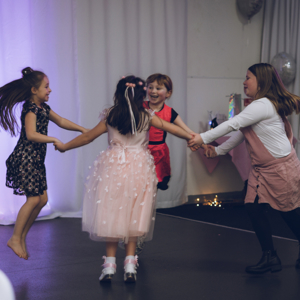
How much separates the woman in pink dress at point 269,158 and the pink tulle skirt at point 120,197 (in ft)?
1.94

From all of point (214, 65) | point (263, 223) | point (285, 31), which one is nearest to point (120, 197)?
point (263, 223)

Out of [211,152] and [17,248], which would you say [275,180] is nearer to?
[211,152]

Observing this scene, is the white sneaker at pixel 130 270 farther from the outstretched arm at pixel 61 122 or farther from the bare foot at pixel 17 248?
the outstretched arm at pixel 61 122

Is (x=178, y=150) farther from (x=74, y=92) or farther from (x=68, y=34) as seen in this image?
(x=68, y=34)

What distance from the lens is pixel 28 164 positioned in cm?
229

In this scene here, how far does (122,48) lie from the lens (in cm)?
387

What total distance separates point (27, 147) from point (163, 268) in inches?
43.2

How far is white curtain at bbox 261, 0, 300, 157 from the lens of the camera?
4.70m

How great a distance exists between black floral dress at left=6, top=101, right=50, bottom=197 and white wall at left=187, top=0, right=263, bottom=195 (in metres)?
2.43

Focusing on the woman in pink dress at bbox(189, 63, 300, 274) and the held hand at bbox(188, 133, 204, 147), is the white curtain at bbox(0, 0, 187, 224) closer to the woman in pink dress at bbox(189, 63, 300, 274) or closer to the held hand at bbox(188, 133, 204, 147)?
the held hand at bbox(188, 133, 204, 147)

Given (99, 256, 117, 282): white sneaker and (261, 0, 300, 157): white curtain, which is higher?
(261, 0, 300, 157): white curtain

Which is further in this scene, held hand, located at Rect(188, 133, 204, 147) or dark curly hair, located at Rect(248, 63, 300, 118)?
held hand, located at Rect(188, 133, 204, 147)

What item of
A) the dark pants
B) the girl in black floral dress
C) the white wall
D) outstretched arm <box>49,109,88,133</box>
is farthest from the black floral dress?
the white wall

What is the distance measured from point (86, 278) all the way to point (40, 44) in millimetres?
2342
